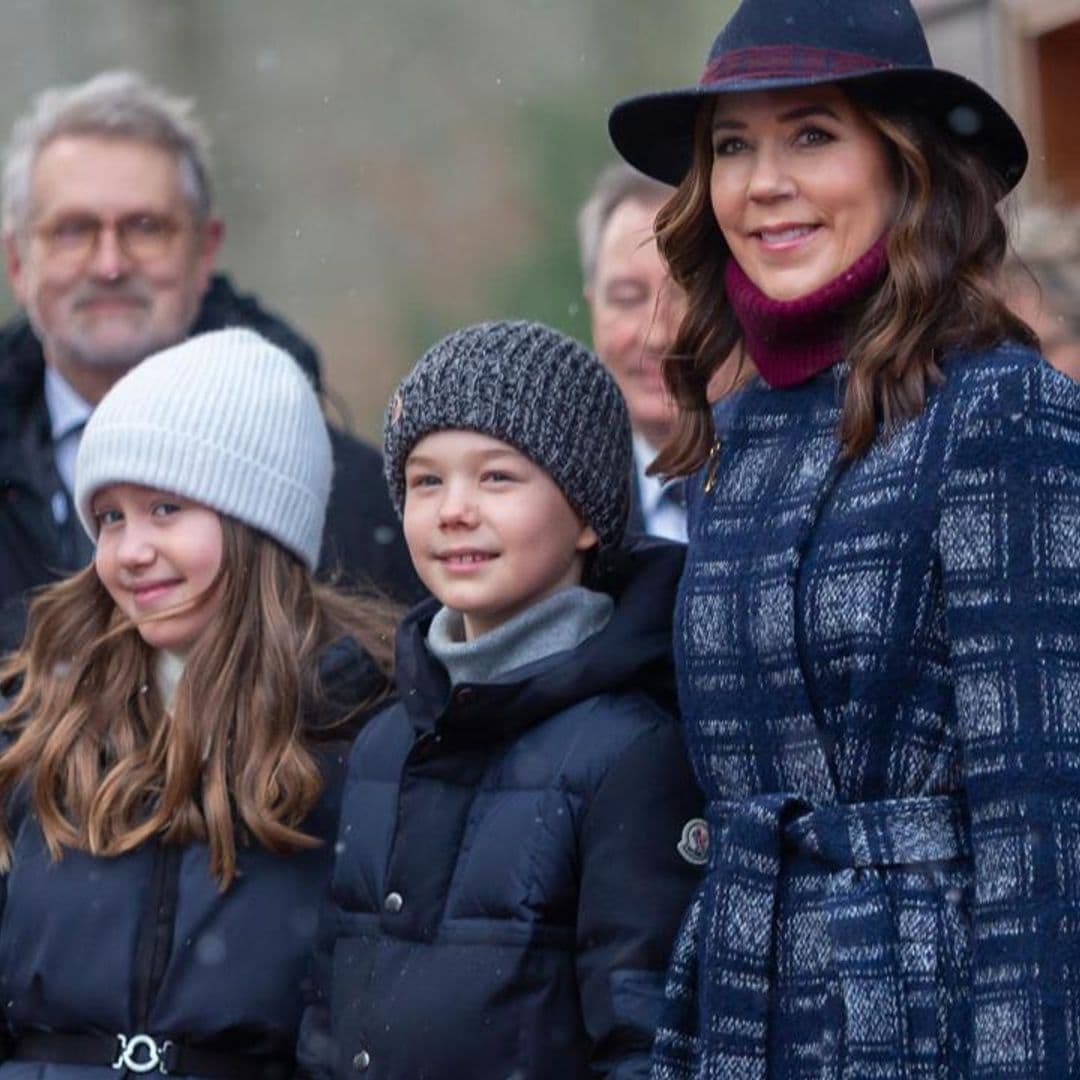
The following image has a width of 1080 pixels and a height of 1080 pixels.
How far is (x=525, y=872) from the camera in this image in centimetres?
374

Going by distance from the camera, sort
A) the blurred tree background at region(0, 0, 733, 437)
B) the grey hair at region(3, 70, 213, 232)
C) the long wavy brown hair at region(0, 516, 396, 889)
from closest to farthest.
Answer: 1. the long wavy brown hair at region(0, 516, 396, 889)
2. the grey hair at region(3, 70, 213, 232)
3. the blurred tree background at region(0, 0, 733, 437)

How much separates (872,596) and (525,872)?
71cm

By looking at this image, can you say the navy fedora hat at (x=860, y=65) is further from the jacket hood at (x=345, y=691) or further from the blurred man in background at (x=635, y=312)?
the blurred man in background at (x=635, y=312)

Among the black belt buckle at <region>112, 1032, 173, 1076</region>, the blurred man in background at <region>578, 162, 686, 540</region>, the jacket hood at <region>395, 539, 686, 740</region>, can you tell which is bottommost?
the black belt buckle at <region>112, 1032, 173, 1076</region>

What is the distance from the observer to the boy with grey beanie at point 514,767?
3.71 metres

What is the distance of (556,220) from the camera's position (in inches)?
392

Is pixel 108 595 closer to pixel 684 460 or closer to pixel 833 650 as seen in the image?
pixel 684 460

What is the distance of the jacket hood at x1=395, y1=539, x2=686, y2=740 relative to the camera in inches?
152

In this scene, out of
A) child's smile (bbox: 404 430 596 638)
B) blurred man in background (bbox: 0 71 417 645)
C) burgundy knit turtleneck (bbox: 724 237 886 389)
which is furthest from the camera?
blurred man in background (bbox: 0 71 417 645)

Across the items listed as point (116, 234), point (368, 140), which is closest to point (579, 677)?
point (116, 234)

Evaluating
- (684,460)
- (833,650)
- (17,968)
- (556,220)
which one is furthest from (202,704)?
(556,220)

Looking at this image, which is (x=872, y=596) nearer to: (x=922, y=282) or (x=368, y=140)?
(x=922, y=282)

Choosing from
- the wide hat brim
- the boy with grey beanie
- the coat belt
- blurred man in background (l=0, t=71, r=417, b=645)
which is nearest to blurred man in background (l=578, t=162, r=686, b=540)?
blurred man in background (l=0, t=71, r=417, b=645)

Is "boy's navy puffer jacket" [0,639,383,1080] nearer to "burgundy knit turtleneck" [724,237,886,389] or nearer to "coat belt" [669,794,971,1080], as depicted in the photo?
"coat belt" [669,794,971,1080]
